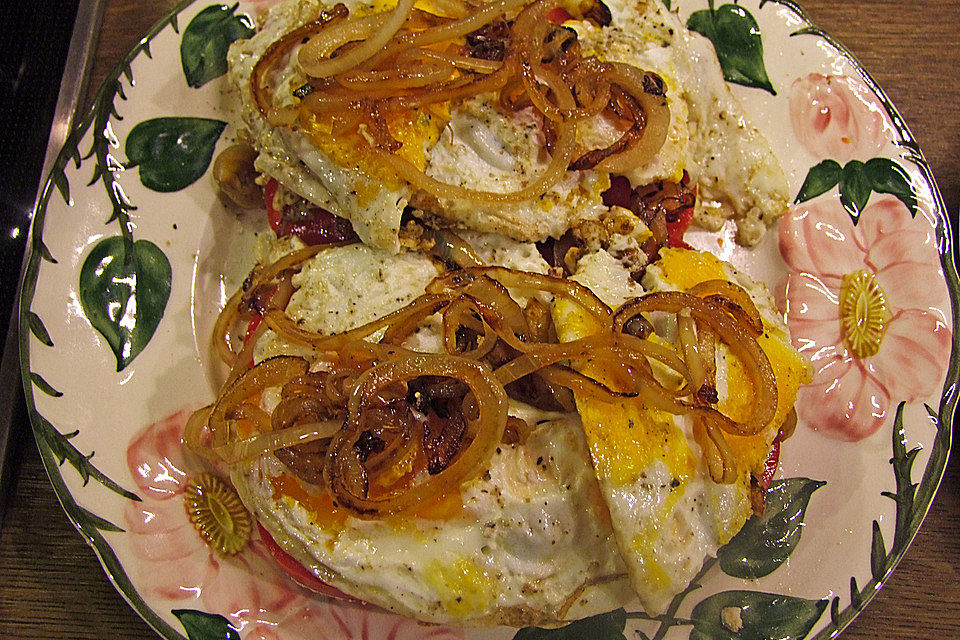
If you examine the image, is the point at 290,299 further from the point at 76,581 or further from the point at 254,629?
the point at 76,581

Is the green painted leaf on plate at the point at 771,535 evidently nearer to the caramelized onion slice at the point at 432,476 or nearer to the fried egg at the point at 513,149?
the fried egg at the point at 513,149

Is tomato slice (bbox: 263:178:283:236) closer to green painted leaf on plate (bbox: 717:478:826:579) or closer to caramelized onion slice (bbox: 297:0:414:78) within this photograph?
caramelized onion slice (bbox: 297:0:414:78)

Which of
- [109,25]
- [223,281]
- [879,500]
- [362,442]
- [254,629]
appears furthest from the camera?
[109,25]

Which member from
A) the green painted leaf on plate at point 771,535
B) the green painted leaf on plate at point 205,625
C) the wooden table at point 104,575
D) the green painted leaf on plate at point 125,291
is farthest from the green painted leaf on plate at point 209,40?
the green painted leaf on plate at point 771,535

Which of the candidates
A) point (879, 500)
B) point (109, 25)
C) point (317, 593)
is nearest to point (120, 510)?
point (317, 593)

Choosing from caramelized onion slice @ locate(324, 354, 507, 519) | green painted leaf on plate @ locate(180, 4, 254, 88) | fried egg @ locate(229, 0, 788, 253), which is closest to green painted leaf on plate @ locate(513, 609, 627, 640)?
caramelized onion slice @ locate(324, 354, 507, 519)

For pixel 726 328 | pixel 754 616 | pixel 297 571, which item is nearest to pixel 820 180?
pixel 726 328

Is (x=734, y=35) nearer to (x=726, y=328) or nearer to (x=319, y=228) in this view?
(x=726, y=328)
